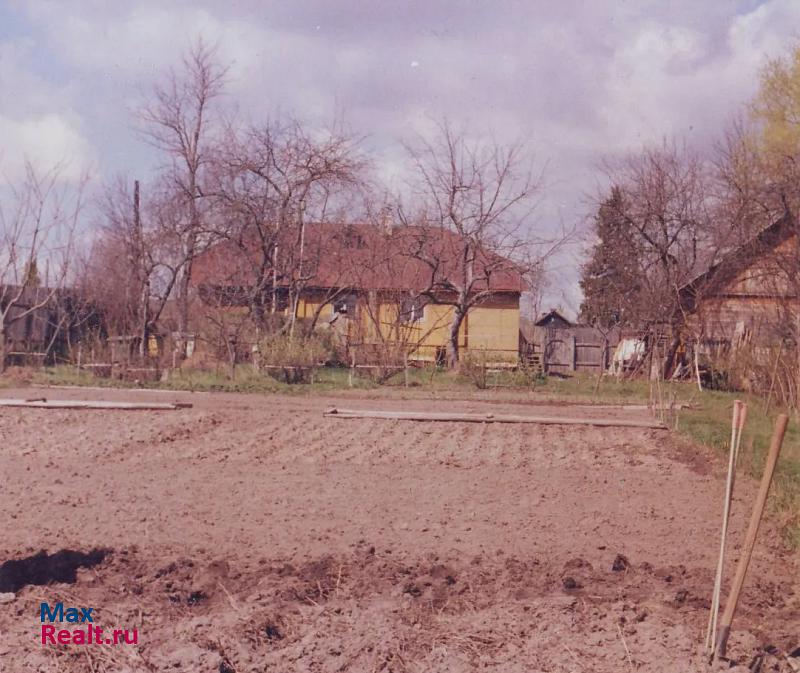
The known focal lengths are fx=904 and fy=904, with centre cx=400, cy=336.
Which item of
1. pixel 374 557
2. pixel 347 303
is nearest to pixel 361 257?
pixel 347 303

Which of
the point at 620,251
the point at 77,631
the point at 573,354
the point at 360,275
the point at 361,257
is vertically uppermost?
the point at 620,251

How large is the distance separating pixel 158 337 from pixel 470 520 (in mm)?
18974

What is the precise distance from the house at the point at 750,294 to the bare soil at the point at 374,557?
991cm

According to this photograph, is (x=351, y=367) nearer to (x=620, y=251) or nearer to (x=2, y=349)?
(x=2, y=349)

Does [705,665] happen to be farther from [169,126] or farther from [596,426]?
[169,126]

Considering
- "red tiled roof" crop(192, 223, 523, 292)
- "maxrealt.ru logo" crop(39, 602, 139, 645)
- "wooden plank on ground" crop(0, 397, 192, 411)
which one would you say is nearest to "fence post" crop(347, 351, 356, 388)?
"red tiled roof" crop(192, 223, 523, 292)

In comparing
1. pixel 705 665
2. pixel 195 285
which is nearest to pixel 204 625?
pixel 705 665

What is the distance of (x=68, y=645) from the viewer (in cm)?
411

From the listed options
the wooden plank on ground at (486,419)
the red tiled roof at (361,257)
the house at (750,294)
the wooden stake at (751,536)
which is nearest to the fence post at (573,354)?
the red tiled roof at (361,257)

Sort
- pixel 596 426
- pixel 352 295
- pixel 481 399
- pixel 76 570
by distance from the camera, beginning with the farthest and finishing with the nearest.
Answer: pixel 352 295 → pixel 481 399 → pixel 596 426 → pixel 76 570

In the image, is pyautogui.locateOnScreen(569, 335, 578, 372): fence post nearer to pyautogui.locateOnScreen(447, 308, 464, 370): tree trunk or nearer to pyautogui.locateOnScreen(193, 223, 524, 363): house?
pyautogui.locateOnScreen(193, 223, 524, 363): house

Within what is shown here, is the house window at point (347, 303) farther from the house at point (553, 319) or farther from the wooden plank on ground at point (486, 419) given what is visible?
the wooden plank on ground at point (486, 419)

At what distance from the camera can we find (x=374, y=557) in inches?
223

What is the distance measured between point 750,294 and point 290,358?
1145cm
